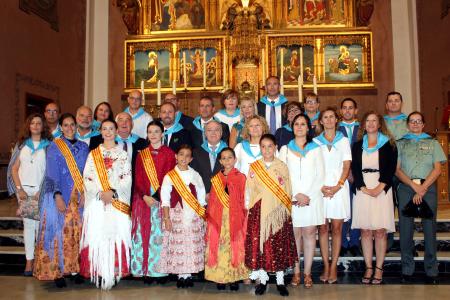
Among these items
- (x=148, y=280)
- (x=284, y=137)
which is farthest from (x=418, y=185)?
(x=148, y=280)

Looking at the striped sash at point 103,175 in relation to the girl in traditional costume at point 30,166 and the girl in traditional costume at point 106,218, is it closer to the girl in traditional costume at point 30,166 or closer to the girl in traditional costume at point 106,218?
the girl in traditional costume at point 106,218

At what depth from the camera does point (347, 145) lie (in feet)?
14.5

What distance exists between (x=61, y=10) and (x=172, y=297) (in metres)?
8.50

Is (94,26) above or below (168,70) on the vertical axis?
above

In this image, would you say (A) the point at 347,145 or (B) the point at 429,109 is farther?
(B) the point at 429,109

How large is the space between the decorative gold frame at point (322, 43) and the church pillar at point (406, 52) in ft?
3.43

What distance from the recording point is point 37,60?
940cm

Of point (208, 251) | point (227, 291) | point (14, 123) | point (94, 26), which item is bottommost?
point (227, 291)

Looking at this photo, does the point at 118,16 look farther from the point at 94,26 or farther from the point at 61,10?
the point at 61,10

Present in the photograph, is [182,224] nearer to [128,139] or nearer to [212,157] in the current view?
[212,157]

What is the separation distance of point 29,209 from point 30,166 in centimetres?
46

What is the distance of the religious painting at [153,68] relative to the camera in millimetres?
10133

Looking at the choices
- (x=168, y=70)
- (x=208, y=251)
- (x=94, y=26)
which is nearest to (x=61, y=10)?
(x=94, y=26)

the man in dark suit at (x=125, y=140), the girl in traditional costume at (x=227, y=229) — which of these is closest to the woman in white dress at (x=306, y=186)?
the girl in traditional costume at (x=227, y=229)
